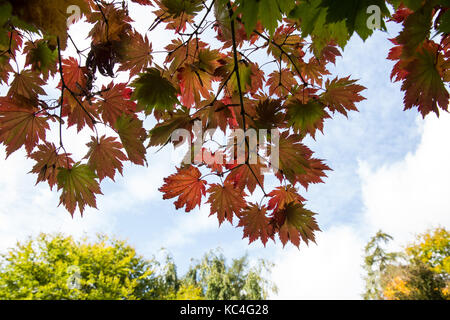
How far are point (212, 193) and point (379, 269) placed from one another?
28449 millimetres

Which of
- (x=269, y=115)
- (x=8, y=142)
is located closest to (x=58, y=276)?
(x=8, y=142)

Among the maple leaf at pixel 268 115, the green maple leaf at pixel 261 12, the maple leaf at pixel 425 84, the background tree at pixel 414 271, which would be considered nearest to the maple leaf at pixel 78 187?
the maple leaf at pixel 268 115

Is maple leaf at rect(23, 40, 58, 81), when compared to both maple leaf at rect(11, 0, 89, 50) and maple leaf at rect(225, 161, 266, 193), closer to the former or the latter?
maple leaf at rect(11, 0, 89, 50)

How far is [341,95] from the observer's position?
1435 millimetres

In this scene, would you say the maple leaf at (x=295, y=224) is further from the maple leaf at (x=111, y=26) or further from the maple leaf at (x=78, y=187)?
the maple leaf at (x=111, y=26)

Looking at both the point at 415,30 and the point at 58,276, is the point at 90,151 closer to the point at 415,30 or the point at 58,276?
the point at 415,30

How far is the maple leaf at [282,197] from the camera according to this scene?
4.57 feet

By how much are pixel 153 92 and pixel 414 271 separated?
20611mm

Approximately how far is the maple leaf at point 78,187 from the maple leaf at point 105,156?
8 centimetres

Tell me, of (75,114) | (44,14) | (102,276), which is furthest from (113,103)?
(102,276)

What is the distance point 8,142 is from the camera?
1.28 metres

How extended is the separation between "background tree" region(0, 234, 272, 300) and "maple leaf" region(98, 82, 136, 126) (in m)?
13.7

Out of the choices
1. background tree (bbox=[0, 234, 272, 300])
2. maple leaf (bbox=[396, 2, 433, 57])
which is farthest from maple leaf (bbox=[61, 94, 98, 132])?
background tree (bbox=[0, 234, 272, 300])

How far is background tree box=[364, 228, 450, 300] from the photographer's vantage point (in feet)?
51.9
